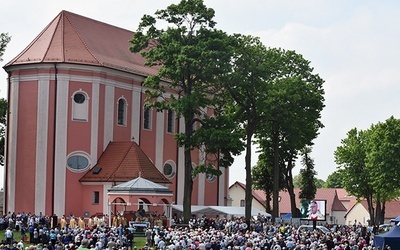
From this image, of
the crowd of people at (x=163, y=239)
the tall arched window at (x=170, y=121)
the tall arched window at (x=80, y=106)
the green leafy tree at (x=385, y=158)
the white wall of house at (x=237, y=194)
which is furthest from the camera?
the white wall of house at (x=237, y=194)

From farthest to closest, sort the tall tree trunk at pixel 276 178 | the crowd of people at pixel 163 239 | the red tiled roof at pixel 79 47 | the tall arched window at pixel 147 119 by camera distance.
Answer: the tall tree trunk at pixel 276 178
the tall arched window at pixel 147 119
the red tiled roof at pixel 79 47
the crowd of people at pixel 163 239

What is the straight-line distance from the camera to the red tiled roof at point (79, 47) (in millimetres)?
59750

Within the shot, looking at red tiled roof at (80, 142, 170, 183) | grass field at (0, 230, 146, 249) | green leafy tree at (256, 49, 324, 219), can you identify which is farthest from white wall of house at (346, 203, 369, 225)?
grass field at (0, 230, 146, 249)

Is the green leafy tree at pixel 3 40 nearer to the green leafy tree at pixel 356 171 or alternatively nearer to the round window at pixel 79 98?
the round window at pixel 79 98

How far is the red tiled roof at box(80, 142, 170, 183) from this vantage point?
5716cm

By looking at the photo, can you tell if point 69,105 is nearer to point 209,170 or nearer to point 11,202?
point 11,202

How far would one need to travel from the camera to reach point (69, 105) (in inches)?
2323

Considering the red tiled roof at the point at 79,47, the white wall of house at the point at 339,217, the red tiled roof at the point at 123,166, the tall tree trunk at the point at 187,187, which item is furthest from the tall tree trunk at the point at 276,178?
the white wall of house at the point at 339,217

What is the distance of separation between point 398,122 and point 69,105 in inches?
1449

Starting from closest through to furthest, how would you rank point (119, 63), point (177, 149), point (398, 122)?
point (119, 63), point (177, 149), point (398, 122)

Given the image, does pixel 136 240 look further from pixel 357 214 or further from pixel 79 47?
pixel 357 214

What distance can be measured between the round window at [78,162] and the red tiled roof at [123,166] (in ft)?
2.33

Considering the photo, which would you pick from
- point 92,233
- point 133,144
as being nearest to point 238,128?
Result: point 133,144

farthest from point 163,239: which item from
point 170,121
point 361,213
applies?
point 361,213
